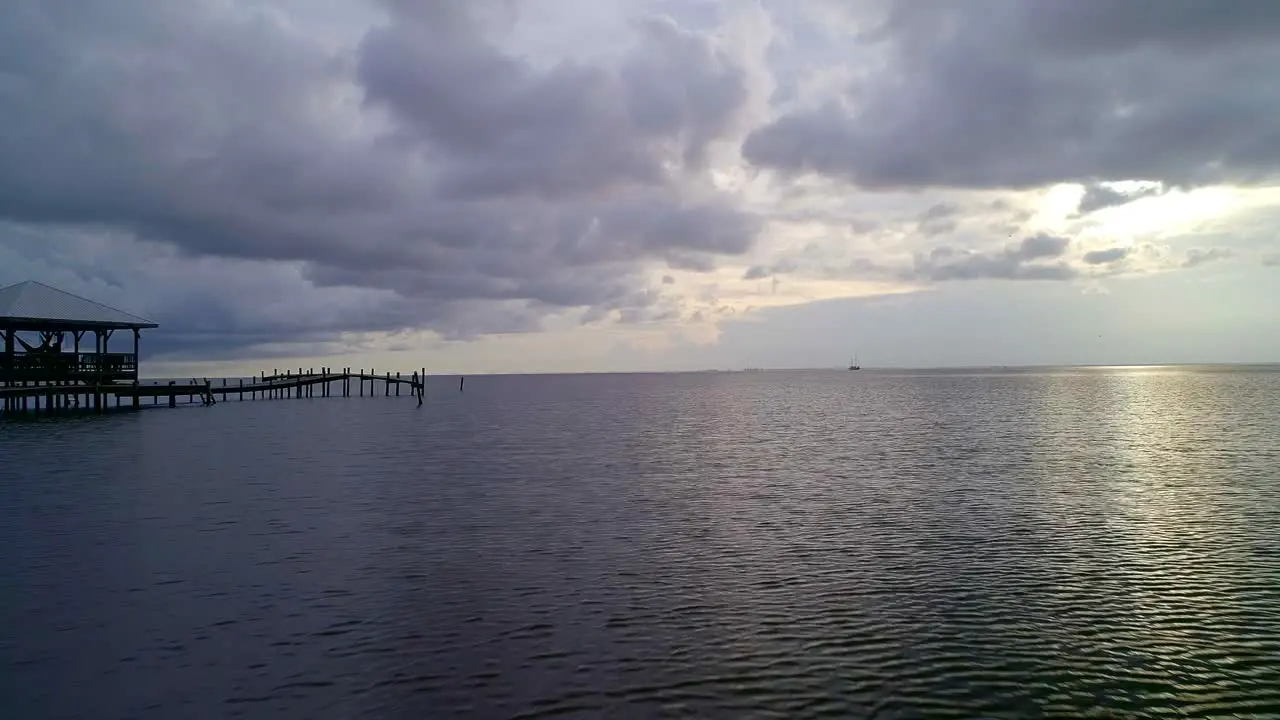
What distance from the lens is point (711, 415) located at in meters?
89.9

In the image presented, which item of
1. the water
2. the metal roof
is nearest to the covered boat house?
the metal roof

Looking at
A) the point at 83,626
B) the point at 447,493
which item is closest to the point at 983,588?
the point at 83,626

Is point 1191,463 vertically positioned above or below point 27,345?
below

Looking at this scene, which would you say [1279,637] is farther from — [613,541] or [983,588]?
[613,541]

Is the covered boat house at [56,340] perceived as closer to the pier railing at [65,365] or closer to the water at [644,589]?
the pier railing at [65,365]

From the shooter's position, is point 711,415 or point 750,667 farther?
point 711,415

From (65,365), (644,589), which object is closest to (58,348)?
(65,365)

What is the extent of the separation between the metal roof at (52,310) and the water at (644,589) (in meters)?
27.8

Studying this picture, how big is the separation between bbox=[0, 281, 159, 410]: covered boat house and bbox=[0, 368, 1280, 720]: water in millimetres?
29101

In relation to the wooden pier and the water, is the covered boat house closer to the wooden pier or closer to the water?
the wooden pier

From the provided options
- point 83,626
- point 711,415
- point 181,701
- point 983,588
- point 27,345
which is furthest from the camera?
point 711,415

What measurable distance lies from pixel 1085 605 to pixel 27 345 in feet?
263

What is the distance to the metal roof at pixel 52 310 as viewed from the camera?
63625 millimetres

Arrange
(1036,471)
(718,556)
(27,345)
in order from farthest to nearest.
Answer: (27,345)
(1036,471)
(718,556)
